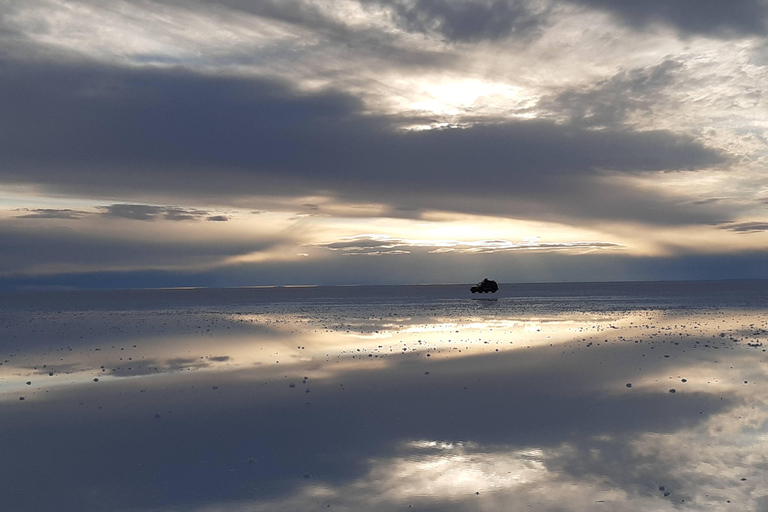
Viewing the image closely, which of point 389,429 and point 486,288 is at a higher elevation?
point 486,288

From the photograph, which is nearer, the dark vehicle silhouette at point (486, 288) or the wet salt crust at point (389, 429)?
the wet salt crust at point (389, 429)

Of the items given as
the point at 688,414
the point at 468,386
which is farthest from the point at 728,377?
the point at 468,386

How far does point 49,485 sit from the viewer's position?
8828 millimetres

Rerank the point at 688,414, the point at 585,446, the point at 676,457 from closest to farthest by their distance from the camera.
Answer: the point at 676,457, the point at 585,446, the point at 688,414

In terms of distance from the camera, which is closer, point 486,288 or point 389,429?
point 389,429

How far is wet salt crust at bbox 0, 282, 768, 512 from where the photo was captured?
8180mm

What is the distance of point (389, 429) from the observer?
A: 11539 mm

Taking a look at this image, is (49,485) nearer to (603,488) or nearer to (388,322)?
(603,488)

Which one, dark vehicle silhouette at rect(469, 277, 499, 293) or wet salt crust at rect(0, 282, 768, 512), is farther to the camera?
dark vehicle silhouette at rect(469, 277, 499, 293)

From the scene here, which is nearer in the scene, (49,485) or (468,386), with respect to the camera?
(49,485)

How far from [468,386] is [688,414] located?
5.53 m

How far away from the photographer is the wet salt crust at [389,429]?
26.8 ft

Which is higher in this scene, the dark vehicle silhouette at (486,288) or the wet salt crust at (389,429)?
the dark vehicle silhouette at (486,288)

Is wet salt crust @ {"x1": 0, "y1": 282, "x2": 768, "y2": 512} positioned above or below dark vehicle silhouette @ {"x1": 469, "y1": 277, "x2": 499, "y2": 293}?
below
